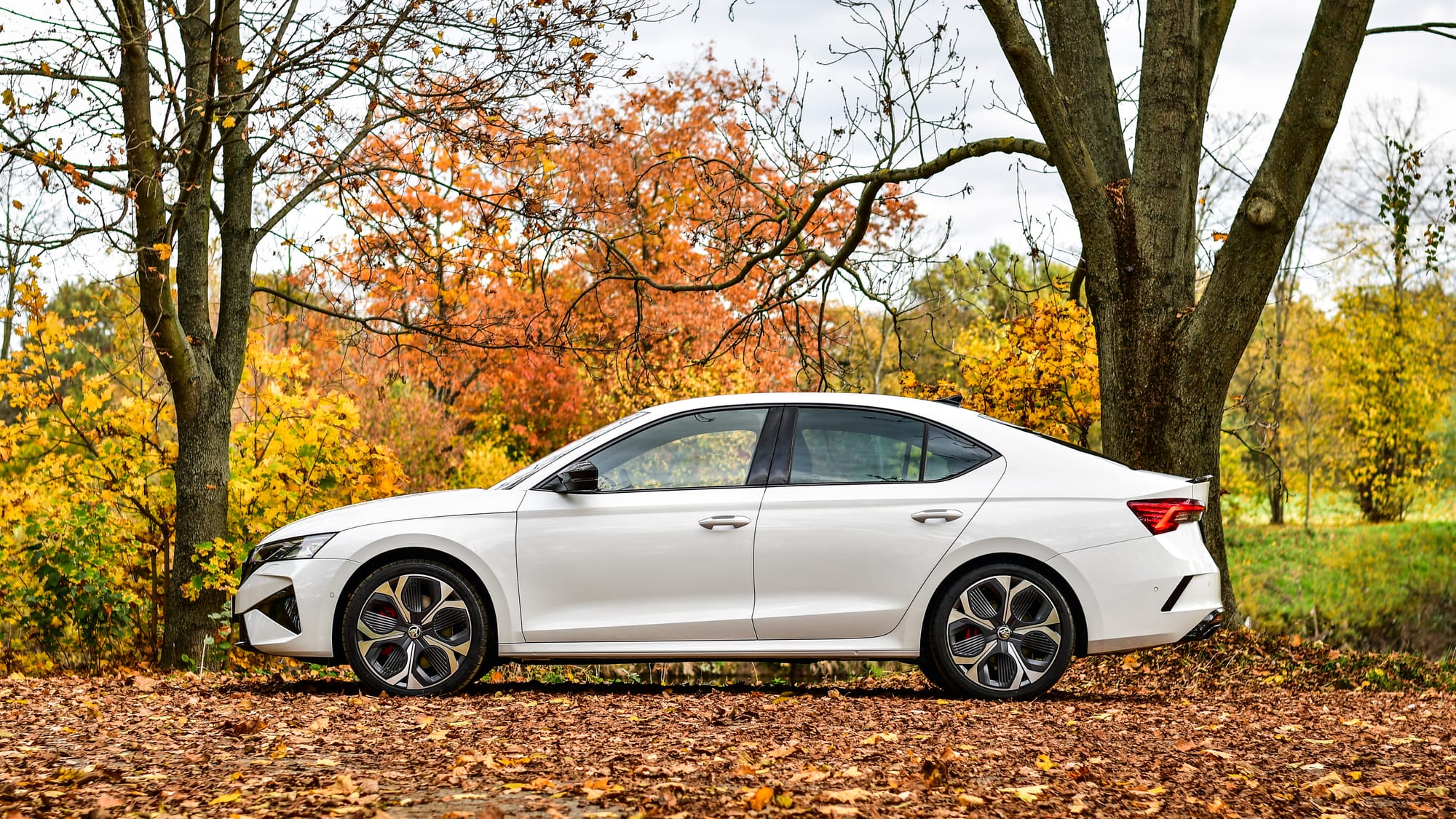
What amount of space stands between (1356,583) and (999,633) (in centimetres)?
2450

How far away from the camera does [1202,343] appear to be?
345 inches

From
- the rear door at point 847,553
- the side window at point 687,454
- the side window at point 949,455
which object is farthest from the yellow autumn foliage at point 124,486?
the side window at point 949,455

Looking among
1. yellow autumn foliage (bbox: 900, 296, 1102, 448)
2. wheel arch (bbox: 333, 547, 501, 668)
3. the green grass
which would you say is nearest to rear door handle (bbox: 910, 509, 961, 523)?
wheel arch (bbox: 333, 547, 501, 668)

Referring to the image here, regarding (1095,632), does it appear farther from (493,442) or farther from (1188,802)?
(493,442)

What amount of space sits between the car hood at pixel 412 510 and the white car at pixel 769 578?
0.05 feet

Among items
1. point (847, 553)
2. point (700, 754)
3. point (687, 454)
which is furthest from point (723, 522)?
point (700, 754)

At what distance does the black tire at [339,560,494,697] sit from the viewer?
6.68 metres

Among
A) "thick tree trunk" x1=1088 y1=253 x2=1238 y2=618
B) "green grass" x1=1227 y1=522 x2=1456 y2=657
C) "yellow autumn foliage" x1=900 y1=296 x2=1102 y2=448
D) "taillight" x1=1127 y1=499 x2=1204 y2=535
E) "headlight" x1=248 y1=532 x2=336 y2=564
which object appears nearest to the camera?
"taillight" x1=1127 y1=499 x2=1204 y2=535

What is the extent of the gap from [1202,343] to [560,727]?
5.42 metres

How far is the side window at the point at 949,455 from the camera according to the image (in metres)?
6.83

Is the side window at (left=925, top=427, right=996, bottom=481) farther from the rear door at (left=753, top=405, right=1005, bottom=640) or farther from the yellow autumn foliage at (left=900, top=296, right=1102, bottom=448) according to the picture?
the yellow autumn foliage at (left=900, top=296, right=1102, bottom=448)

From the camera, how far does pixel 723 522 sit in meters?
6.65

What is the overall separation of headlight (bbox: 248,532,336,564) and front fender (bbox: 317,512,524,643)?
8 cm

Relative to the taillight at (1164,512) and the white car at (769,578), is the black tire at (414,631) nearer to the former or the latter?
the white car at (769,578)
